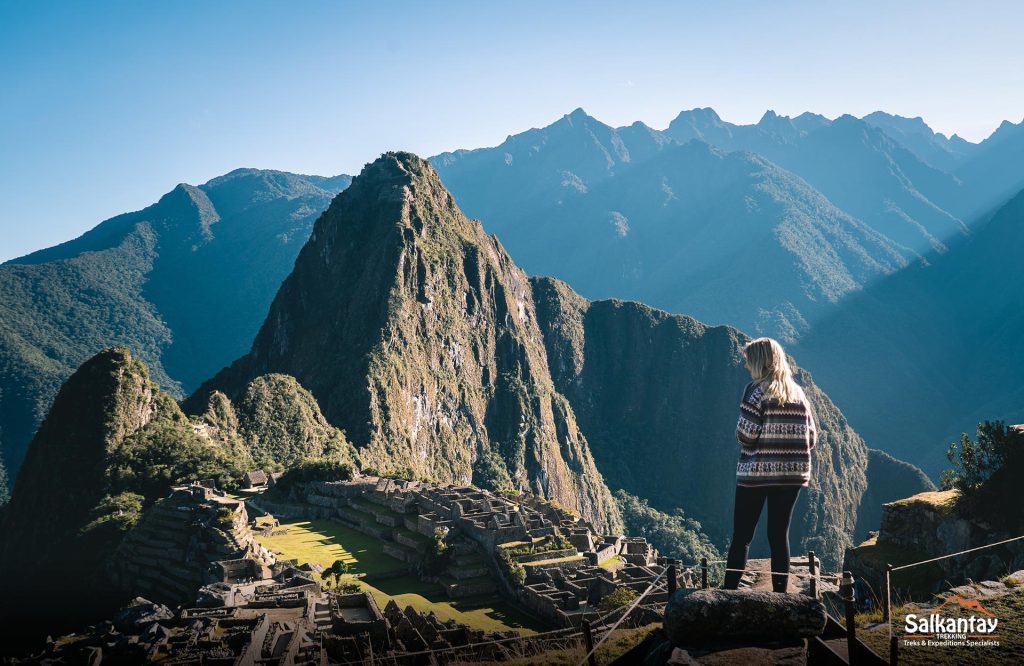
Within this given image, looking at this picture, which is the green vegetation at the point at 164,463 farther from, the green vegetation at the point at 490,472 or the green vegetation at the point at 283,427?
the green vegetation at the point at 490,472

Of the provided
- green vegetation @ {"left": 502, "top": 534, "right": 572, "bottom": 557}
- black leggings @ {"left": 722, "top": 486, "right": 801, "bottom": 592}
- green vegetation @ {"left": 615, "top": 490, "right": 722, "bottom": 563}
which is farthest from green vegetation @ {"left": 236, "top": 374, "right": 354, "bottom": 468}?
black leggings @ {"left": 722, "top": 486, "right": 801, "bottom": 592}

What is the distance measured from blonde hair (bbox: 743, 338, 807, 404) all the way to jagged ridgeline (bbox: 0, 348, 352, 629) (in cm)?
5877

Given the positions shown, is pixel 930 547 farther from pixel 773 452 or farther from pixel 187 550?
pixel 187 550

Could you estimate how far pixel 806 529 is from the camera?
545 feet

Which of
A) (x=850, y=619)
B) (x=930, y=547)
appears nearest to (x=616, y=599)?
(x=930, y=547)

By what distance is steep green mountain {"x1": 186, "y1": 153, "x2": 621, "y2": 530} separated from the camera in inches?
5098

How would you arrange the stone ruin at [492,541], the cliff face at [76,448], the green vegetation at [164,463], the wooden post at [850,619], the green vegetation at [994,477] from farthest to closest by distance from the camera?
the cliff face at [76,448]
the green vegetation at [164,463]
the stone ruin at [492,541]
the green vegetation at [994,477]
the wooden post at [850,619]

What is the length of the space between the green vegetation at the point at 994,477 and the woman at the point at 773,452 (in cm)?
2137

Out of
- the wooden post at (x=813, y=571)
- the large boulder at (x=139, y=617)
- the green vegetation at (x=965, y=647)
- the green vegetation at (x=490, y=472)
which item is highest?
the green vegetation at (x=490, y=472)

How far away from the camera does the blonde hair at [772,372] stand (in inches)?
431

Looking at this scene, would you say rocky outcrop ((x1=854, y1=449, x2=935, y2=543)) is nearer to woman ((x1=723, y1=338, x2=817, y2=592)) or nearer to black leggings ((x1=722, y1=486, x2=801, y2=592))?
black leggings ((x1=722, y1=486, x2=801, y2=592))

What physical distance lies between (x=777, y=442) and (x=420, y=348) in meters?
133

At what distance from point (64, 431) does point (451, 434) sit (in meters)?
68.8

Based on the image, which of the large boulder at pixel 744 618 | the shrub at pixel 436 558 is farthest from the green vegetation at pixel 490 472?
the large boulder at pixel 744 618
